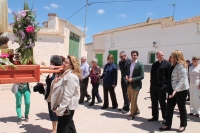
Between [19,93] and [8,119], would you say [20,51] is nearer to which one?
[19,93]

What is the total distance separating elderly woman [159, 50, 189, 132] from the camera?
424 cm

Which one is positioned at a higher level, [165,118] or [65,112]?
[65,112]

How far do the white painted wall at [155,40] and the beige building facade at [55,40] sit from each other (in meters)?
10.1

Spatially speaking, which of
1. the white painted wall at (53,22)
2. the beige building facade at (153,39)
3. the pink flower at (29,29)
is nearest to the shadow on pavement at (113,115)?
the pink flower at (29,29)

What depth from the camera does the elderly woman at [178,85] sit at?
4.24 meters

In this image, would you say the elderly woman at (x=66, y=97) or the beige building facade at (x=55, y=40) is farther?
the beige building facade at (x=55, y=40)

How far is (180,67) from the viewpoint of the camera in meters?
4.25

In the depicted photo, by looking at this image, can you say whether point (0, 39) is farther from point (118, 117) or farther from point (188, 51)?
point (188, 51)

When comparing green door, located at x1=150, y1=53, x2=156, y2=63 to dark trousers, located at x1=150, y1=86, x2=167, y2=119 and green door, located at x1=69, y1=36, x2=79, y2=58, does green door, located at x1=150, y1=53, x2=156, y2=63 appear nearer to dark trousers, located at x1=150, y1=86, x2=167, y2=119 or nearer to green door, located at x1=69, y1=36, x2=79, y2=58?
green door, located at x1=69, y1=36, x2=79, y2=58

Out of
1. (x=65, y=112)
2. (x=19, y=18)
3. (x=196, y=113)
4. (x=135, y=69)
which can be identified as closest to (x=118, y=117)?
(x=135, y=69)

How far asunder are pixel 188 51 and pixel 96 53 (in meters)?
15.9

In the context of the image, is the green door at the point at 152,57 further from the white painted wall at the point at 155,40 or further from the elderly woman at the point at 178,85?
the elderly woman at the point at 178,85

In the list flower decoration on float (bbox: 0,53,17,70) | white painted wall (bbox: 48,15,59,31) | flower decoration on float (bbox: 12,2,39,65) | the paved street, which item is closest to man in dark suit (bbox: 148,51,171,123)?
the paved street

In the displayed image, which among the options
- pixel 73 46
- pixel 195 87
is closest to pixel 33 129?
pixel 195 87
